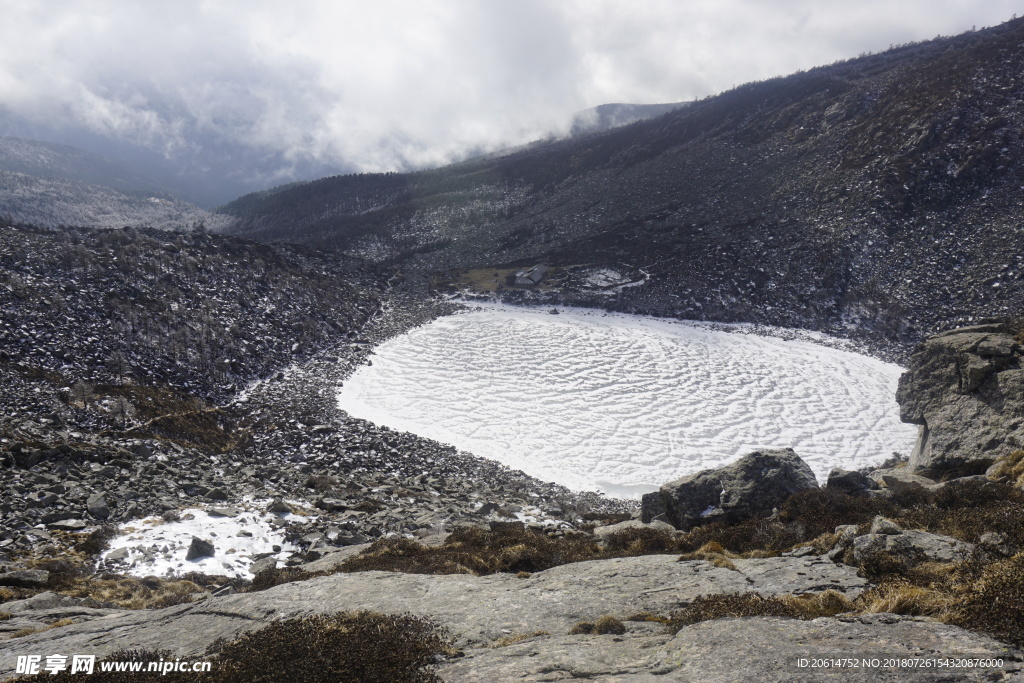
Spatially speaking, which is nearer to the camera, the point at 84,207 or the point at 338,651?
the point at 338,651

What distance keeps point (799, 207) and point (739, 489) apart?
1894 inches

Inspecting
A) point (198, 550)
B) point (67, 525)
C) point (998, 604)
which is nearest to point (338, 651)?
point (998, 604)

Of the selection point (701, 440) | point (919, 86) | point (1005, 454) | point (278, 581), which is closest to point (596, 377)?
point (701, 440)

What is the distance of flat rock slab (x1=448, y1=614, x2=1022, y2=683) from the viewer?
4.62 metres

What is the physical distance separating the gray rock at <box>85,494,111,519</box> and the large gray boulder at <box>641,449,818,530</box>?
1423cm

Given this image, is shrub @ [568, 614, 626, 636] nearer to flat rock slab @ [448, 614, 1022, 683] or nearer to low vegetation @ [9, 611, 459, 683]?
flat rock slab @ [448, 614, 1022, 683]

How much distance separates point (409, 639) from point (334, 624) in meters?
1.10

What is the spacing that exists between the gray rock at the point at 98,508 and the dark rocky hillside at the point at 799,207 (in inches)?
1414

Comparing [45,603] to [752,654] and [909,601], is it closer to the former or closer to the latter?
[752,654]

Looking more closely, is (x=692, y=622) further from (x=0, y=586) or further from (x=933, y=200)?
(x=933, y=200)

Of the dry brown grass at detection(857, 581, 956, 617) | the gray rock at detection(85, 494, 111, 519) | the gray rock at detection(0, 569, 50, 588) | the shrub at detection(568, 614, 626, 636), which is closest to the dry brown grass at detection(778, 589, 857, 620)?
the dry brown grass at detection(857, 581, 956, 617)

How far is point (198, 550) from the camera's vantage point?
43.6ft

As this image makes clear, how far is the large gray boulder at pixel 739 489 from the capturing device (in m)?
12.4

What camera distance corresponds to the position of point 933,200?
46250 mm
